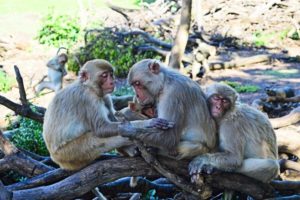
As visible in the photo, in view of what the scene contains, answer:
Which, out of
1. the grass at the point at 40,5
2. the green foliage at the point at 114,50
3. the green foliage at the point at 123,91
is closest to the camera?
the green foliage at the point at 123,91

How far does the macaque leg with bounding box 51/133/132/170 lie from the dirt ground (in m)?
6.50

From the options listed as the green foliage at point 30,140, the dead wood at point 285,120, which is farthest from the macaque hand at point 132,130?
the green foliage at point 30,140

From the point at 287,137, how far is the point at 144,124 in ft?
11.7

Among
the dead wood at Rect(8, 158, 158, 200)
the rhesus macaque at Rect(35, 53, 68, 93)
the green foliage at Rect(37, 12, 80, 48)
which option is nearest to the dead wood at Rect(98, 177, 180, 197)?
the dead wood at Rect(8, 158, 158, 200)

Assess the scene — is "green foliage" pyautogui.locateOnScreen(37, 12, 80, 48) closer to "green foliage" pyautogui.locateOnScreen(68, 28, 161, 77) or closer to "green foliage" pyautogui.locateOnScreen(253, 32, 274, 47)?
"green foliage" pyautogui.locateOnScreen(68, 28, 161, 77)

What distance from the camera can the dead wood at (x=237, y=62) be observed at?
15.9 meters

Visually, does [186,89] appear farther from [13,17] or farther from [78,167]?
[13,17]

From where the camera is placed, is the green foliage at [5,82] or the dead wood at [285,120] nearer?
the dead wood at [285,120]

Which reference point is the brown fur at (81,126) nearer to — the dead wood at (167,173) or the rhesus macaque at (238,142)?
the dead wood at (167,173)

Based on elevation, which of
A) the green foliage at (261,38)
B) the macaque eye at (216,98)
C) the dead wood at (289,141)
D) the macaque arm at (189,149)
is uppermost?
the macaque eye at (216,98)

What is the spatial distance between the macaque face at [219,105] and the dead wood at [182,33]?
5.85 metres

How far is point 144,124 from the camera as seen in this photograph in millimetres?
4367

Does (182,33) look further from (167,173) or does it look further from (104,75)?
(167,173)

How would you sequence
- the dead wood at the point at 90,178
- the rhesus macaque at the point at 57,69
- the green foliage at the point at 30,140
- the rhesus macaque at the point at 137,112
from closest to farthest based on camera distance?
1. the dead wood at the point at 90,178
2. the rhesus macaque at the point at 137,112
3. the green foliage at the point at 30,140
4. the rhesus macaque at the point at 57,69
